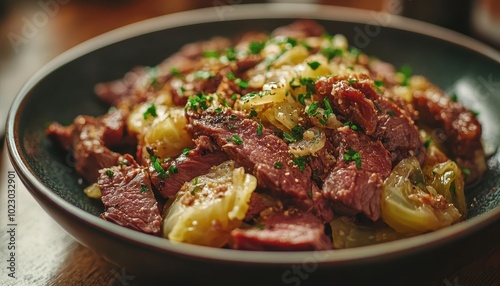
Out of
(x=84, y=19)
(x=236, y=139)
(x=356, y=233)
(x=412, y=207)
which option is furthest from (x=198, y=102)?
(x=84, y=19)

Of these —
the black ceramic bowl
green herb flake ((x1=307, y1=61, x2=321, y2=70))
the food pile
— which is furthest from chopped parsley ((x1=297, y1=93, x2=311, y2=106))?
the black ceramic bowl

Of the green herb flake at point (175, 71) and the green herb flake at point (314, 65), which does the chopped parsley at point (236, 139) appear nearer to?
the green herb flake at point (314, 65)

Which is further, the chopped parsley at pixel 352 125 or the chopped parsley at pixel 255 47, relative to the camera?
the chopped parsley at pixel 255 47

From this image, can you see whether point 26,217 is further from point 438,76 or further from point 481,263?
point 438,76

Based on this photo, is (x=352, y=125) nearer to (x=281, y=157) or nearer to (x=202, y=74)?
(x=281, y=157)

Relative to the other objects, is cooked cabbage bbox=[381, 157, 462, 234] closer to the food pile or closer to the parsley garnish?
the food pile

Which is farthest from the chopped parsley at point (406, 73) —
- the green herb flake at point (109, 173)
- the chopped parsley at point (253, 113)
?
the green herb flake at point (109, 173)
